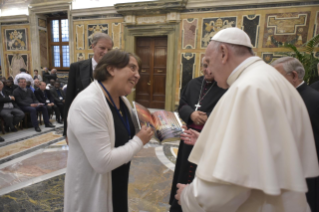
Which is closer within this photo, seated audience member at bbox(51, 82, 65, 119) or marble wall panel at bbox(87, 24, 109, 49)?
seated audience member at bbox(51, 82, 65, 119)

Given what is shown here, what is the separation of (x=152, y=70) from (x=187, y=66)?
5.10 ft

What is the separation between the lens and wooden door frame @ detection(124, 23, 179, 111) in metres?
7.66

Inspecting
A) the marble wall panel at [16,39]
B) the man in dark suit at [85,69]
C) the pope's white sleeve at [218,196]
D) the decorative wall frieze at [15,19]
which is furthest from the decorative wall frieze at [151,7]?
the pope's white sleeve at [218,196]

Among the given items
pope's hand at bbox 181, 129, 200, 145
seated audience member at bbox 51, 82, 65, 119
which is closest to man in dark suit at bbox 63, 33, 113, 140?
pope's hand at bbox 181, 129, 200, 145

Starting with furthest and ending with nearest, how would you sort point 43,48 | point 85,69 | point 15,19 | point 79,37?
point 43,48 → point 15,19 → point 79,37 → point 85,69

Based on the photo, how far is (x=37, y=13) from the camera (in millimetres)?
9523

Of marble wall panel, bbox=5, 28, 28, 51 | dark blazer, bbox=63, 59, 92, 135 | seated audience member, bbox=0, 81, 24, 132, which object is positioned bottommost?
seated audience member, bbox=0, 81, 24, 132

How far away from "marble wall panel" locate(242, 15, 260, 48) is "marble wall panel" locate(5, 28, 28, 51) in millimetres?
9645

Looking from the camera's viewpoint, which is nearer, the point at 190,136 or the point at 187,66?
the point at 190,136

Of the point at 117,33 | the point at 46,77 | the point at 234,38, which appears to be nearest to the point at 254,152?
the point at 234,38

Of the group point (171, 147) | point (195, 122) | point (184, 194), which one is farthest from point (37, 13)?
point (184, 194)

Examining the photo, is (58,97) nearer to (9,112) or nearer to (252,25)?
(9,112)

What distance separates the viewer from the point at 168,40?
775cm

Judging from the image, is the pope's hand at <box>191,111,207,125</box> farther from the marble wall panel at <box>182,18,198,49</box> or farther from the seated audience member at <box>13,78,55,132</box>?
the marble wall panel at <box>182,18,198,49</box>
